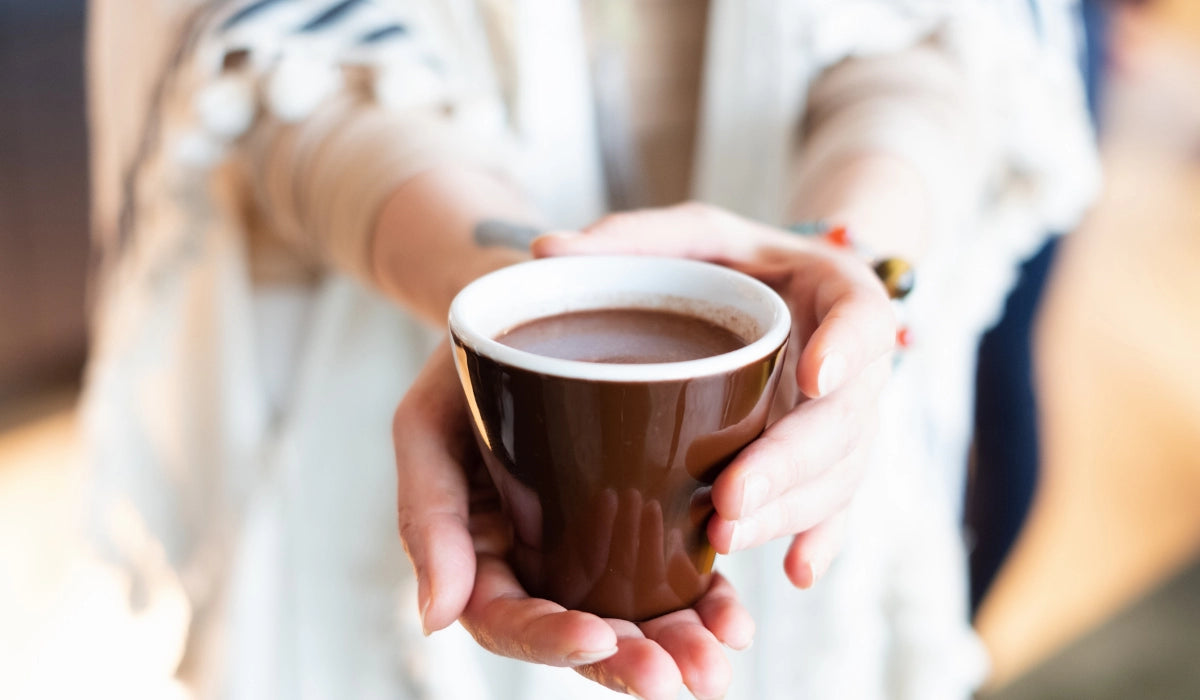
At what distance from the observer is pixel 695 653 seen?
0.37 m

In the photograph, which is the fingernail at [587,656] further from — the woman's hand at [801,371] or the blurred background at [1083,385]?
the blurred background at [1083,385]

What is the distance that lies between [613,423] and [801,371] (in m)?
0.09

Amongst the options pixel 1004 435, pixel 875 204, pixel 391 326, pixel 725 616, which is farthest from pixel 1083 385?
pixel 725 616

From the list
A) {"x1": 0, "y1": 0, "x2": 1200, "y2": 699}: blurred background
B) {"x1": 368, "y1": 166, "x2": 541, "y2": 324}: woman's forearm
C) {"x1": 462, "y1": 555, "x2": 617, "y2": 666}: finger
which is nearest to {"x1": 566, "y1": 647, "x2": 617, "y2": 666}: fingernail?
{"x1": 462, "y1": 555, "x2": 617, "y2": 666}: finger

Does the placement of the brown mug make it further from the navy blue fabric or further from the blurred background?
the blurred background

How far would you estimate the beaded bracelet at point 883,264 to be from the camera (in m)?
0.51

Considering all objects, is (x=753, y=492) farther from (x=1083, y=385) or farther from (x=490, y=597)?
(x=1083, y=385)

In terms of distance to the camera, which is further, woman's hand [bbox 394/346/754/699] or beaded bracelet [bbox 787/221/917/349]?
beaded bracelet [bbox 787/221/917/349]

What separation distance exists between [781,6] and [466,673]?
0.55m

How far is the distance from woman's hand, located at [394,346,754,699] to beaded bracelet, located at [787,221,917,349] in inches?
7.6

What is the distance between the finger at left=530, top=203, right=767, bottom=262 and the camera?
0.44 m

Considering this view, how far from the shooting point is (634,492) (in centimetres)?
37

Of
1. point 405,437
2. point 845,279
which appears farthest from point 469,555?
point 845,279

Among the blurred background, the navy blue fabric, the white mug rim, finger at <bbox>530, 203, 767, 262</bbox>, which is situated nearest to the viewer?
the white mug rim
